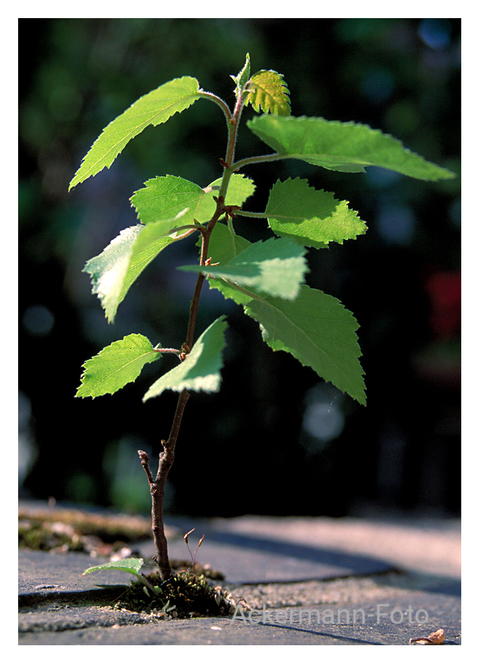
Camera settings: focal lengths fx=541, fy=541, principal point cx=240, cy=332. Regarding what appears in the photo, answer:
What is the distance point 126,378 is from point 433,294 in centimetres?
220

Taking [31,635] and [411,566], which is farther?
[411,566]

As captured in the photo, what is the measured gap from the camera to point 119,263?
0.39 meters

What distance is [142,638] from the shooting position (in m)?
0.39

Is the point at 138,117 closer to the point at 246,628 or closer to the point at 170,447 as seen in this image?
the point at 170,447

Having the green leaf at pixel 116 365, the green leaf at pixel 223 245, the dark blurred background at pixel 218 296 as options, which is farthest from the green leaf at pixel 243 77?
the dark blurred background at pixel 218 296

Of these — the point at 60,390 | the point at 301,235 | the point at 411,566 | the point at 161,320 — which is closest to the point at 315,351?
the point at 301,235

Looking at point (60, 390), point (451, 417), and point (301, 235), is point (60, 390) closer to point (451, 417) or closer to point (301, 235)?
point (451, 417)

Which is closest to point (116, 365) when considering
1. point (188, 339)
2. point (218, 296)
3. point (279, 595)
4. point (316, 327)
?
point (188, 339)

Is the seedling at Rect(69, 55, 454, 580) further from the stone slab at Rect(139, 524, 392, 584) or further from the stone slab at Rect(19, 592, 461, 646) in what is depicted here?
the stone slab at Rect(139, 524, 392, 584)

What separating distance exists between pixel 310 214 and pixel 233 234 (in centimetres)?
7

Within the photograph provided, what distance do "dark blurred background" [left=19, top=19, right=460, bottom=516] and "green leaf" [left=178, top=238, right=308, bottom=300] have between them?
1.82 metres

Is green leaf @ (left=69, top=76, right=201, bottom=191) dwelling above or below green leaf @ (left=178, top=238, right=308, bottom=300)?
above

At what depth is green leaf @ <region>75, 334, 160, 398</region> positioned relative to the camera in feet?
1.55

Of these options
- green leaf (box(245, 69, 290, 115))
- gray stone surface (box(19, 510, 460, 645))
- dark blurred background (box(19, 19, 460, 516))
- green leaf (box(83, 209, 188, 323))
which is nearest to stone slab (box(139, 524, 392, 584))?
gray stone surface (box(19, 510, 460, 645))
